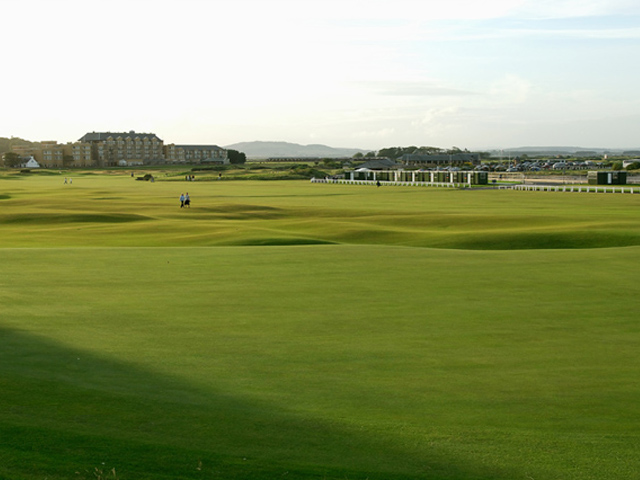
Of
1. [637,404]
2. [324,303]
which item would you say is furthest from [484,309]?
[637,404]

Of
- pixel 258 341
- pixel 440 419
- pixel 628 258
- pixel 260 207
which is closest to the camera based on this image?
pixel 440 419

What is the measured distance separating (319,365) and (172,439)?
14.1ft

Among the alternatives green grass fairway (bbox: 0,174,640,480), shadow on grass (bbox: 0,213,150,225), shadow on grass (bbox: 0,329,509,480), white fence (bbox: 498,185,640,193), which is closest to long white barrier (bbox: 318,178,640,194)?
white fence (bbox: 498,185,640,193)

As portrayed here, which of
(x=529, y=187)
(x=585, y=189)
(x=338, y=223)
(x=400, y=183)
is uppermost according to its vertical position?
(x=400, y=183)

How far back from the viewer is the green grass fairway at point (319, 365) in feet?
27.6

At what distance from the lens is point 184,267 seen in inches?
955

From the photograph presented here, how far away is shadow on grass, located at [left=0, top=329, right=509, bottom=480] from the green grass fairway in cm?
3

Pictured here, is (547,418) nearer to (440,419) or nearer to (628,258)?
(440,419)

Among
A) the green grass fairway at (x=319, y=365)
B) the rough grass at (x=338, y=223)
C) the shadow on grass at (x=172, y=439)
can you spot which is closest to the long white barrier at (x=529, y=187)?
the rough grass at (x=338, y=223)

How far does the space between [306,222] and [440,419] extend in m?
39.3

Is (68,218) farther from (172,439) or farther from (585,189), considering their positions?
(585,189)

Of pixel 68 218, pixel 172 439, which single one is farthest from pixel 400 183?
pixel 172 439

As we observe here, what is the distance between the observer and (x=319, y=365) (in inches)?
501

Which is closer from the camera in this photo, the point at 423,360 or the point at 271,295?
the point at 423,360
